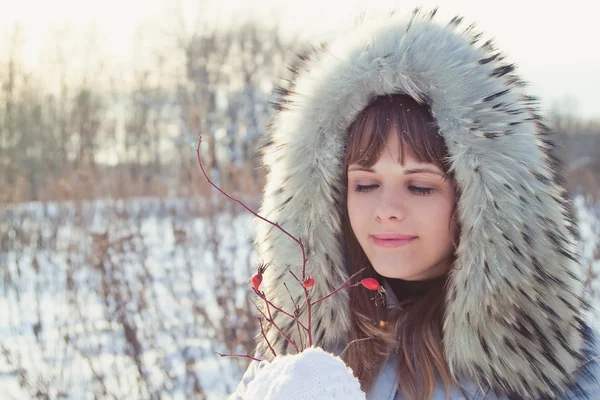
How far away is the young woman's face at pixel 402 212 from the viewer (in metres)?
1.71

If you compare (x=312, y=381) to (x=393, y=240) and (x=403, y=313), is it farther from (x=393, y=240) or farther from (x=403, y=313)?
(x=403, y=313)

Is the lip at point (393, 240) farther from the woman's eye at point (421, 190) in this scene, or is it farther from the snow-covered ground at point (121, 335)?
the snow-covered ground at point (121, 335)

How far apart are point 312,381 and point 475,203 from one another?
802 mm

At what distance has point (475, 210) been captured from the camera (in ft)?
5.27

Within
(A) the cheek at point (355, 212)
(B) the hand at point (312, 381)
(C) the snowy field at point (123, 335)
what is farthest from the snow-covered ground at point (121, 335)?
(B) the hand at point (312, 381)

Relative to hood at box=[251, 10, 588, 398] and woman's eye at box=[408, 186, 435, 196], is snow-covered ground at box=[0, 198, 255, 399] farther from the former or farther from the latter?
woman's eye at box=[408, 186, 435, 196]

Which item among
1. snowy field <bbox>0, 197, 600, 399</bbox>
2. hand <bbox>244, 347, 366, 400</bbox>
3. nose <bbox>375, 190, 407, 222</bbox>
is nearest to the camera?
hand <bbox>244, 347, 366, 400</bbox>

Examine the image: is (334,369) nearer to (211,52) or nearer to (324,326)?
(324,326)

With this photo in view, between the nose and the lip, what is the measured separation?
6 cm

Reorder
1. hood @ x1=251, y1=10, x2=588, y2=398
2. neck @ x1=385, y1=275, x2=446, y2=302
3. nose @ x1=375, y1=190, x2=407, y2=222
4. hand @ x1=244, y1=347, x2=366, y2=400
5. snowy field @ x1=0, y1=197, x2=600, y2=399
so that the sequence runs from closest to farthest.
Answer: hand @ x1=244, y1=347, x2=366, y2=400
hood @ x1=251, y1=10, x2=588, y2=398
nose @ x1=375, y1=190, x2=407, y2=222
neck @ x1=385, y1=275, x2=446, y2=302
snowy field @ x1=0, y1=197, x2=600, y2=399

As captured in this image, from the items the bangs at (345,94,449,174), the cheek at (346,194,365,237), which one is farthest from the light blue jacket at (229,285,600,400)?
the bangs at (345,94,449,174)

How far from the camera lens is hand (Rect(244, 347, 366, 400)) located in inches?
38.8

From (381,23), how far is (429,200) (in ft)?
1.86

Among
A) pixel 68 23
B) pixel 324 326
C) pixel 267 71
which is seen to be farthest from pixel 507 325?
pixel 267 71
